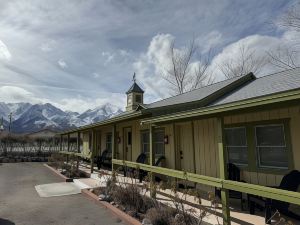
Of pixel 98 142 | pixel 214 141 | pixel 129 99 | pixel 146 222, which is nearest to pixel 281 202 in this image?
pixel 146 222

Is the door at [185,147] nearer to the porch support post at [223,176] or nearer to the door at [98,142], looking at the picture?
the porch support post at [223,176]

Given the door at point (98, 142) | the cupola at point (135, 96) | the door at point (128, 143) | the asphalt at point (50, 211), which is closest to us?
the asphalt at point (50, 211)

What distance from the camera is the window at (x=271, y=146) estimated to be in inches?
249

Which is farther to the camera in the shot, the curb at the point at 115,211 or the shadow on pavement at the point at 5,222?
the shadow on pavement at the point at 5,222

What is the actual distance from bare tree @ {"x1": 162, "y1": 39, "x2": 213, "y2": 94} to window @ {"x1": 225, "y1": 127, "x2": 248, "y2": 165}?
19.1 meters

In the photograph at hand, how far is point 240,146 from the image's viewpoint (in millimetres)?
7391

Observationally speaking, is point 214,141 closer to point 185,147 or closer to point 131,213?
point 185,147

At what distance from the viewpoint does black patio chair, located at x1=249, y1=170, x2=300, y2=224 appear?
17.0ft

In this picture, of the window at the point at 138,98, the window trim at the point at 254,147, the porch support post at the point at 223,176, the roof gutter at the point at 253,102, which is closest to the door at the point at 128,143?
the window at the point at 138,98

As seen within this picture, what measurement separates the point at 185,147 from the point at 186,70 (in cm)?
1911

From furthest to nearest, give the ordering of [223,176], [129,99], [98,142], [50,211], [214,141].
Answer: [129,99], [98,142], [214,141], [50,211], [223,176]

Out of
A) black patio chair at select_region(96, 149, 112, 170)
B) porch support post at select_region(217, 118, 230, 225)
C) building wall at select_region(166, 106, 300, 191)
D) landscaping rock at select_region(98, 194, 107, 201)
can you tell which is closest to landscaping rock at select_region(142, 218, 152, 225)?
porch support post at select_region(217, 118, 230, 225)

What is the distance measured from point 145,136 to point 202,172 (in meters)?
4.34

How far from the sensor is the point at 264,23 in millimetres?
14938
